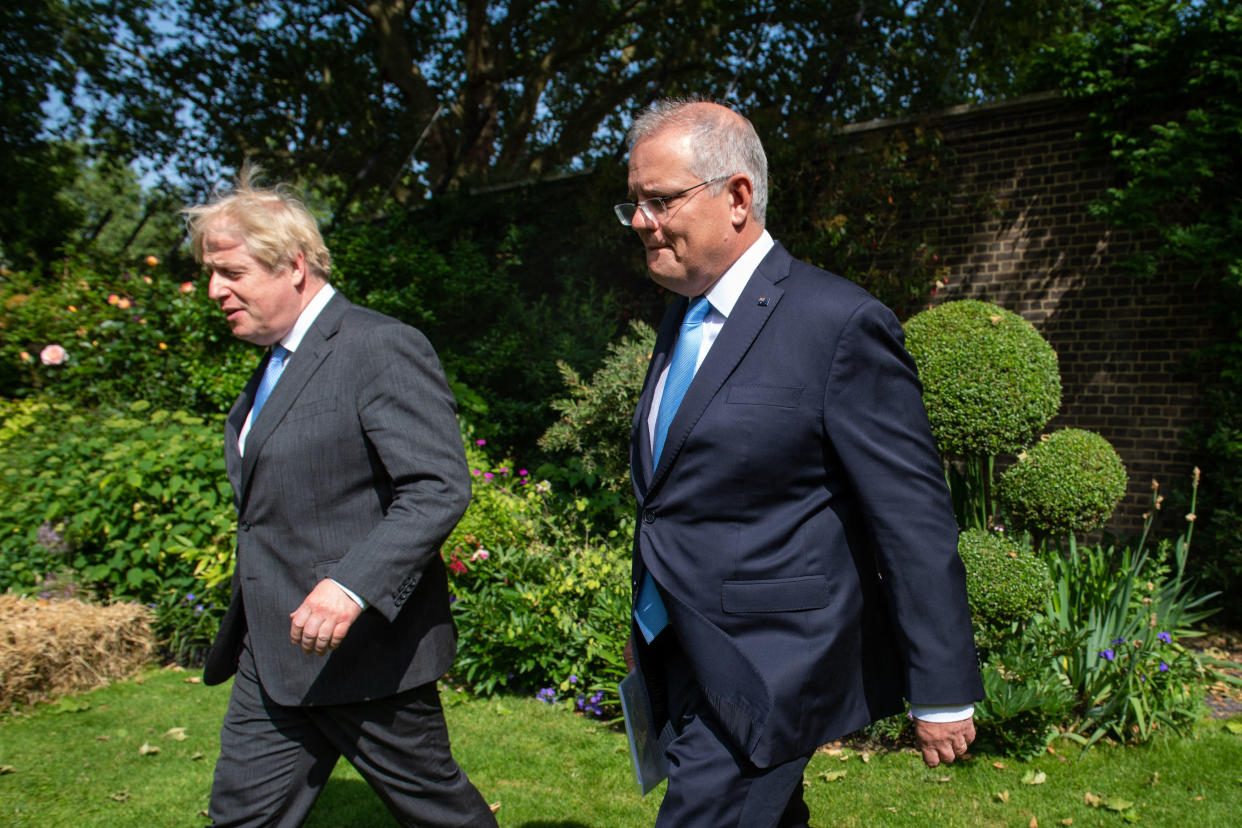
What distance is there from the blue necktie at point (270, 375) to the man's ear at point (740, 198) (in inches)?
52.5

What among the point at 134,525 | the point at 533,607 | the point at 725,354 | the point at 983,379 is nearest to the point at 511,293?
the point at 134,525

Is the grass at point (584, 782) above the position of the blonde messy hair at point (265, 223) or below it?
below

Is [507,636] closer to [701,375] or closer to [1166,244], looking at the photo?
[701,375]

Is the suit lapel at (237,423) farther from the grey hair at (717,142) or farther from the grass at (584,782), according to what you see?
the grass at (584,782)

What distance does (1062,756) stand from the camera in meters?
3.99

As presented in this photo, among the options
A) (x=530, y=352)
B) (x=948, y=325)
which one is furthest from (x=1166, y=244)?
(x=530, y=352)

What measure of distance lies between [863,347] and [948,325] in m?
3.44

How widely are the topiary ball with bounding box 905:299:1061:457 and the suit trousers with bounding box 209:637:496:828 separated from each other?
10.8 feet

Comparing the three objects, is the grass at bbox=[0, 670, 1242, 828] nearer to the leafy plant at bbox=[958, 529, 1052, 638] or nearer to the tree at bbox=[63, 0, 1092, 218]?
the leafy plant at bbox=[958, 529, 1052, 638]

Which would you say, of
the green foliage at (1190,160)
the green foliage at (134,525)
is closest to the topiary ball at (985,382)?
the green foliage at (1190,160)

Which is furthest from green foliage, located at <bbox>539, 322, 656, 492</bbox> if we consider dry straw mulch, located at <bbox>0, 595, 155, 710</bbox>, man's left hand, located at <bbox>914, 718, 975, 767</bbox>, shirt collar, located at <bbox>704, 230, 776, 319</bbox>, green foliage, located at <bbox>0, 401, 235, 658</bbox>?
man's left hand, located at <bbox>914, 718, 975, 767</bbox>

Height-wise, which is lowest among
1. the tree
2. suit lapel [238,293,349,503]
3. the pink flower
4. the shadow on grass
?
the shadow on grass

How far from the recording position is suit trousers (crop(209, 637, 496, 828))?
232 centimetres

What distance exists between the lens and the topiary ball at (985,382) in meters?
4.71
